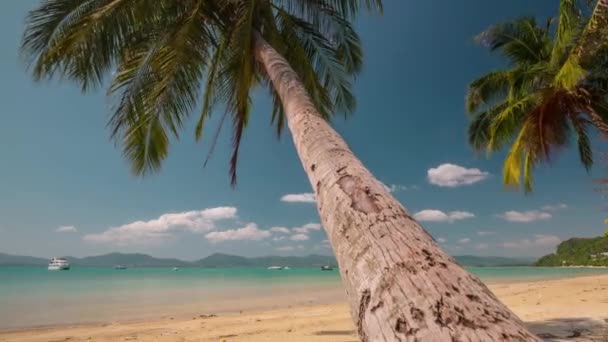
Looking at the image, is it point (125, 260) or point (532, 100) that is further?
point (125, 260)

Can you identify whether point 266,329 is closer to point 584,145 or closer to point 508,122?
point 508,122

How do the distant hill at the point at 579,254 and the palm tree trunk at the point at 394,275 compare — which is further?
the distant hill at the point at 579,254

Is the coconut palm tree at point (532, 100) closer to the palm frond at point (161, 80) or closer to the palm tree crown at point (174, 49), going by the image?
the palm tree crown at point (174, 49)

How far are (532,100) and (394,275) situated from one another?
11.5 metres

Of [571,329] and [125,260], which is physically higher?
[571,329]

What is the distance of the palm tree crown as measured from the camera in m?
4.89

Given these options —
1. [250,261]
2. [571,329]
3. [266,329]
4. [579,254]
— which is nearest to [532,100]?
[571,329]

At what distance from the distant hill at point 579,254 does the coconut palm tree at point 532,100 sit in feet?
172

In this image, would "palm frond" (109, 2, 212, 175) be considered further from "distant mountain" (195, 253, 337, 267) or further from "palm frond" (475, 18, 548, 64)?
"distant mountain" (195, 253, 337, 267)

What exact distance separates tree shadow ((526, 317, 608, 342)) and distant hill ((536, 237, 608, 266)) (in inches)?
2274

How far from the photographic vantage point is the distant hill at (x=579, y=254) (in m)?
54.3

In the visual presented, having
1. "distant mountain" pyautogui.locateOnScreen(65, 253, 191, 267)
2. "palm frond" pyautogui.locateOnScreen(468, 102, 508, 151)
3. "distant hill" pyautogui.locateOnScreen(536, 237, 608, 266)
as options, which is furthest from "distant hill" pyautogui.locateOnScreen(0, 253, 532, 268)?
"palm frond" pyautogui.locateOnScreen(468, 102, 508, 151)

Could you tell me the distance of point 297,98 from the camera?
9.27ft

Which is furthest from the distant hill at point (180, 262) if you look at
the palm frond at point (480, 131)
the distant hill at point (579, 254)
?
the palm frond at point (480, 131)
